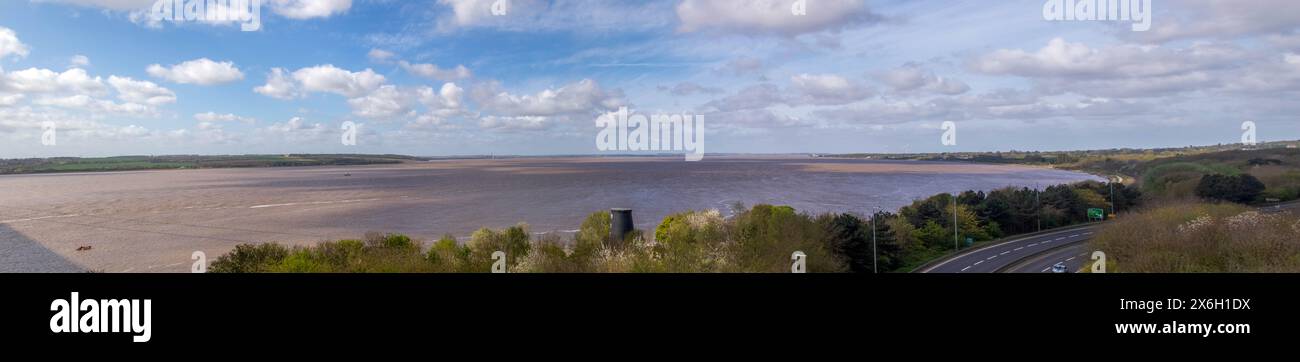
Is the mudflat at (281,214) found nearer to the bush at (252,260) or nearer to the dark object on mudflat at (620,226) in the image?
the bush at (252,260)

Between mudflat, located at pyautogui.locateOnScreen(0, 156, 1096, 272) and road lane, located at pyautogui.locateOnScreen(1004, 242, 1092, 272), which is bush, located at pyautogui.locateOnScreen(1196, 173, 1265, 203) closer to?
road lane, located at pyautogui.locateOnScreen(1004, 242, 1092, 272)

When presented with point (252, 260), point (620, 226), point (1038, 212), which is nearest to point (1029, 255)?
point (1038, 212)

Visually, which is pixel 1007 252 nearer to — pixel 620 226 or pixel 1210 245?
pixel 1210 245

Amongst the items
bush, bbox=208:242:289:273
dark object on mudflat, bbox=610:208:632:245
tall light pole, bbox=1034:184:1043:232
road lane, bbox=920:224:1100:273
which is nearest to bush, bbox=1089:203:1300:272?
road lane, bbox=920:224:1100:273

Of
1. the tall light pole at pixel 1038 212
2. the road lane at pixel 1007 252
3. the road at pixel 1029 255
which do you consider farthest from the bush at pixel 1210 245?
the tall light pole at pixel 1038 212
